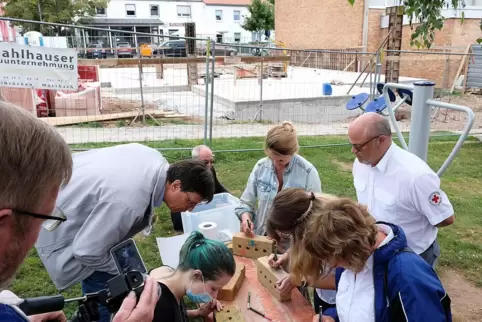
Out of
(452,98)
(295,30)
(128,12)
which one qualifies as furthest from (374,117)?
(128,12)

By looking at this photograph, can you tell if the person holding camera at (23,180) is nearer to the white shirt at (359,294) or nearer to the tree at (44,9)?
the white shirt at (359,294)

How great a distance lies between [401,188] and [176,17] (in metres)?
56.9

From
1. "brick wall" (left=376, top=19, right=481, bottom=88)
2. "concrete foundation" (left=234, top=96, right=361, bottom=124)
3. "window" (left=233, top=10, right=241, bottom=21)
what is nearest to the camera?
"concrete foundation" (left=234, top=96, right=361, bottom=124)

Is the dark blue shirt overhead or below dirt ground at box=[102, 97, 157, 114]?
overhead

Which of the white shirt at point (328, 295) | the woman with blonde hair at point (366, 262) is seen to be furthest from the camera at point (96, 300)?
the white shirt at point (328, 295)

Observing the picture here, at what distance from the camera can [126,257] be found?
185 centimetres

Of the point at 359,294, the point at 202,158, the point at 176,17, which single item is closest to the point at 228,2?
the point at 176,17

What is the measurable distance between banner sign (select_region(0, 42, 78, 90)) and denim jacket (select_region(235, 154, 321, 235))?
135 inches

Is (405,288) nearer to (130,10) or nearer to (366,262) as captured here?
(366,262)

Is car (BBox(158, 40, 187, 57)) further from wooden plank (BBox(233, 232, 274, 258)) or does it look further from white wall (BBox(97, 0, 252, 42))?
white wall (BBox(97, 0, 252, 42))

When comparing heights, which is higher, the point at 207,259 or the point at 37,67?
the point at 37,67

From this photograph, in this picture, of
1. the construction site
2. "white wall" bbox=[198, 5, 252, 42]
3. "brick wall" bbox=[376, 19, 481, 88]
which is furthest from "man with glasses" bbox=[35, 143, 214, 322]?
"white wall" bbox=[198, 5, 252, 42]

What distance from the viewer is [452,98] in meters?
15.8

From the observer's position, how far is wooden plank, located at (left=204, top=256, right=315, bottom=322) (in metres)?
2.34
